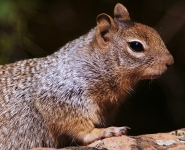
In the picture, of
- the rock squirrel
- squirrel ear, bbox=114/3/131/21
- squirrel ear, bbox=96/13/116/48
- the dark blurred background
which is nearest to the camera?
the rock squirrel

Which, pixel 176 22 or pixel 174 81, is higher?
pixel 176 22

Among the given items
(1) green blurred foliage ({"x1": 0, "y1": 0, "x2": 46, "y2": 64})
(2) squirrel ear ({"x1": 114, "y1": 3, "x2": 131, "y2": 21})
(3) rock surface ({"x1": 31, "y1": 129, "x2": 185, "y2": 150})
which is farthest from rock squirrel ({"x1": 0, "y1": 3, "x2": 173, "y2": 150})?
(1) green blurred foliage ({"x1": 0, "y1": 0, "x2": 46, "y2": 64})

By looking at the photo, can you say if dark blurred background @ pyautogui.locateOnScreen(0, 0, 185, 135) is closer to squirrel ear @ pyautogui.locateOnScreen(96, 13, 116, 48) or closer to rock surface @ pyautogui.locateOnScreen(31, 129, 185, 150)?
squirrel ear @ pyautogui.locateOnScreen(96, 13, 116, 48)

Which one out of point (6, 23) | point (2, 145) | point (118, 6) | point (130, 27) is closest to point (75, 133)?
point (2, 145)

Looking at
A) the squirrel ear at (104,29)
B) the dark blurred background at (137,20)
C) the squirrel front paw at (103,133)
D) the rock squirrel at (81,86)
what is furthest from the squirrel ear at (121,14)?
the squirrel front paw at (103,133)

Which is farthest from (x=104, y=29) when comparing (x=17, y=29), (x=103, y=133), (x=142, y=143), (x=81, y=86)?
(x=17, y=29)

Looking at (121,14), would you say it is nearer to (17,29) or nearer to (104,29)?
(104,29)

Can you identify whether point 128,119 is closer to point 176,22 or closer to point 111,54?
point 176,22
